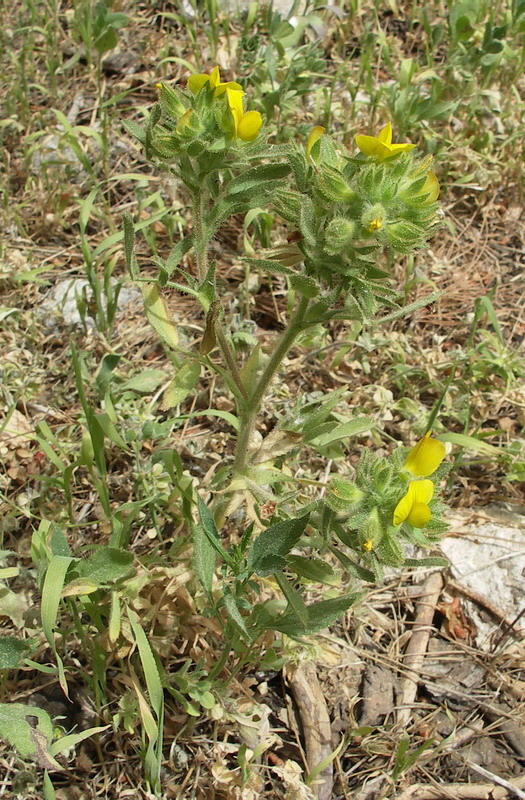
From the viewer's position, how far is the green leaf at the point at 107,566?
86.7 inches

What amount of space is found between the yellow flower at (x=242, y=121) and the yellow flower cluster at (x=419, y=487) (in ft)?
3.08

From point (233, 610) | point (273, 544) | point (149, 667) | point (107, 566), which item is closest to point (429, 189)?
point (273, 544)

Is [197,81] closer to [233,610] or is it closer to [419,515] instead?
[419,515]

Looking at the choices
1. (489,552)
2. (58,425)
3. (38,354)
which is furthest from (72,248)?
(489,552)

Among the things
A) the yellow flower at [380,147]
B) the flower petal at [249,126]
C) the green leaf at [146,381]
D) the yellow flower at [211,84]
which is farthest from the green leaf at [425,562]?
the green leaf at [146,381]

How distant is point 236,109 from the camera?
1979mm

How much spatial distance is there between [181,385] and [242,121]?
2.55ft

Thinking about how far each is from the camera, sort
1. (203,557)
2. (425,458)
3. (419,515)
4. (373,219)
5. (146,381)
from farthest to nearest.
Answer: (146,381)
(203,557)
(425,458)
(419,515)
(373,219)

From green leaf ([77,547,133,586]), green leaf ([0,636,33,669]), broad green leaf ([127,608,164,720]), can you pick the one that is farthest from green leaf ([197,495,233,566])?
green leaf ([0,636,33,669])

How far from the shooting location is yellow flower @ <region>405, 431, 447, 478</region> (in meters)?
1.98

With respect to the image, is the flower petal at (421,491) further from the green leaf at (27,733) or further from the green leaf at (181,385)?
the green leaf at (27,733)

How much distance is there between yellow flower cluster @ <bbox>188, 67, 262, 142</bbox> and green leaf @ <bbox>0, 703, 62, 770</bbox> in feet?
5.74

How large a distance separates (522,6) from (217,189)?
2873 mm

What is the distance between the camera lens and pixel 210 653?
2.56 meters
